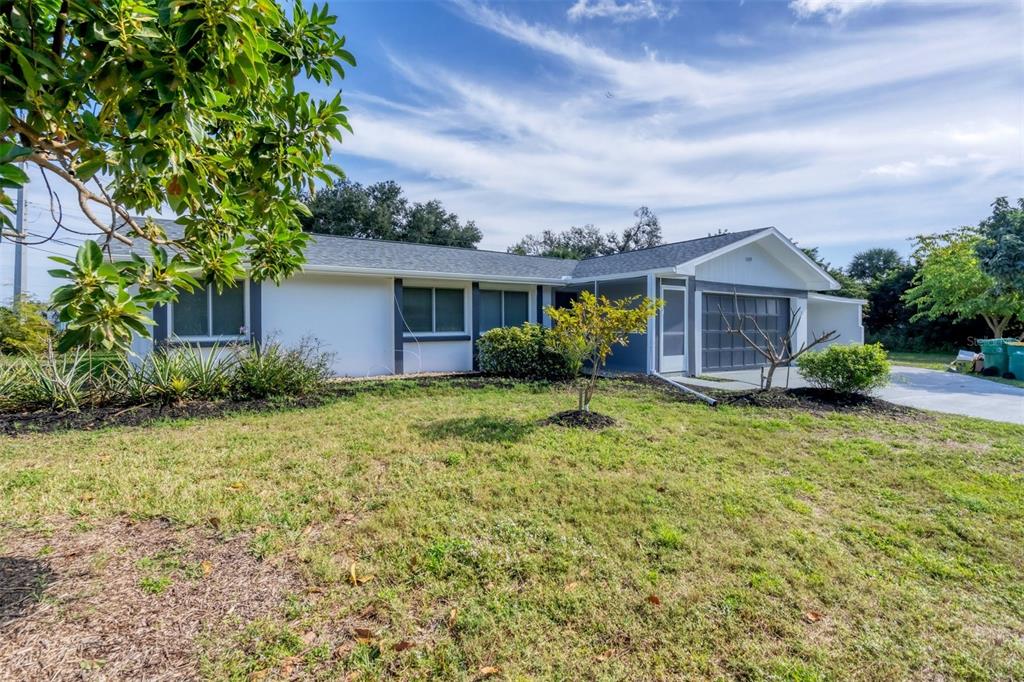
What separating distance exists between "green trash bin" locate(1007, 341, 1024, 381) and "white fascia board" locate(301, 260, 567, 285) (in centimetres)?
1331

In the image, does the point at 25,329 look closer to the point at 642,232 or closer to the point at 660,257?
the point at 660,257

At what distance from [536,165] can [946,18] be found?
10.3 m

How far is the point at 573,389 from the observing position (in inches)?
402

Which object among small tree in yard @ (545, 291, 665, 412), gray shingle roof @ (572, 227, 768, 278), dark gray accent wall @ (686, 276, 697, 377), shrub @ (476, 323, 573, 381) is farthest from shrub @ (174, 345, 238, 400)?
dark gray accent wall @ (686, 276, 697, 377)

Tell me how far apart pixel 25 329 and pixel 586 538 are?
12.2 metres

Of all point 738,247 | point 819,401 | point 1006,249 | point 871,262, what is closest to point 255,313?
point 819,401

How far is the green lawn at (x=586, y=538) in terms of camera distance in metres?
2.53

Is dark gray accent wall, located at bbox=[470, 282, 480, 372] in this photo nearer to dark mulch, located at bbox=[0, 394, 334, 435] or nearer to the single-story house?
the single-story house

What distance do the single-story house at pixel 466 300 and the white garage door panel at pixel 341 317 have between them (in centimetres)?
3

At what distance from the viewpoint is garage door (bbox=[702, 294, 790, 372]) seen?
1477 centimetres

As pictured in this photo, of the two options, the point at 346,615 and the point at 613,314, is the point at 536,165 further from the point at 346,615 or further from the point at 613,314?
the point at 346,615

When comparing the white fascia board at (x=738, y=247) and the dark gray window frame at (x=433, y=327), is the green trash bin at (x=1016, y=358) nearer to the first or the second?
the white fascia board at (x=738, y=247)

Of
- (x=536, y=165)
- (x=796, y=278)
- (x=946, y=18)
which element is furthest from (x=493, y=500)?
(x=796, y=278)

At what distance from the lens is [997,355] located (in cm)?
1445
